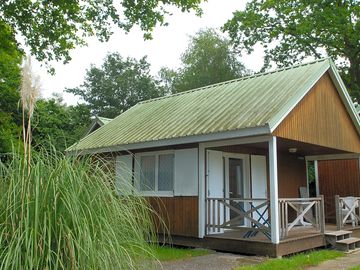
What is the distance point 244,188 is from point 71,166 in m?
8.10

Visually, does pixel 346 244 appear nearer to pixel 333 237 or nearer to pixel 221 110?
pixel 333 237

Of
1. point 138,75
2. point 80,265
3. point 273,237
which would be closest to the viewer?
point 80,265

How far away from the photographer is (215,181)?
32.8 feet

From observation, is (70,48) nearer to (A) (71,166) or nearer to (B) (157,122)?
(B) (157,122)

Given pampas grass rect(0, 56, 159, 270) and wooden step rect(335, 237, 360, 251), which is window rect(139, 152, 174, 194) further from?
pampas grass rect(0, 56, 159, 270)

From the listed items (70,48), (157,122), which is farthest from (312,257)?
(70,48)

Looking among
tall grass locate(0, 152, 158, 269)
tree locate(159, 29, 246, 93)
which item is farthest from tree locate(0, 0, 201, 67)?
tree locate(159, 29, 246, 93)

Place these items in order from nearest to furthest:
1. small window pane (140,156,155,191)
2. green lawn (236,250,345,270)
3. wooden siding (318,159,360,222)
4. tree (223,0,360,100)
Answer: green lawn (236,250,345,270) → small window pane (140,156,155,191) → wooden siding (318,159,360,222) → tree (223,0,360,100)

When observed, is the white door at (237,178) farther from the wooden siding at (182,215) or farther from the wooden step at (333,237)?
the wooden step at (333,237)

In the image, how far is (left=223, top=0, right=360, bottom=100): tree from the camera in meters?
23.9

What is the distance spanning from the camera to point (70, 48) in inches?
504

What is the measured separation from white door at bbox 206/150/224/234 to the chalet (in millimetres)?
25

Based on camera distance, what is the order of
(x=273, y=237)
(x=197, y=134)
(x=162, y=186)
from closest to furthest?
(x=273, y=237) → (x=197, y=134) → (x=162, y=186)

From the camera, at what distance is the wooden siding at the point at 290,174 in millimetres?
12539
